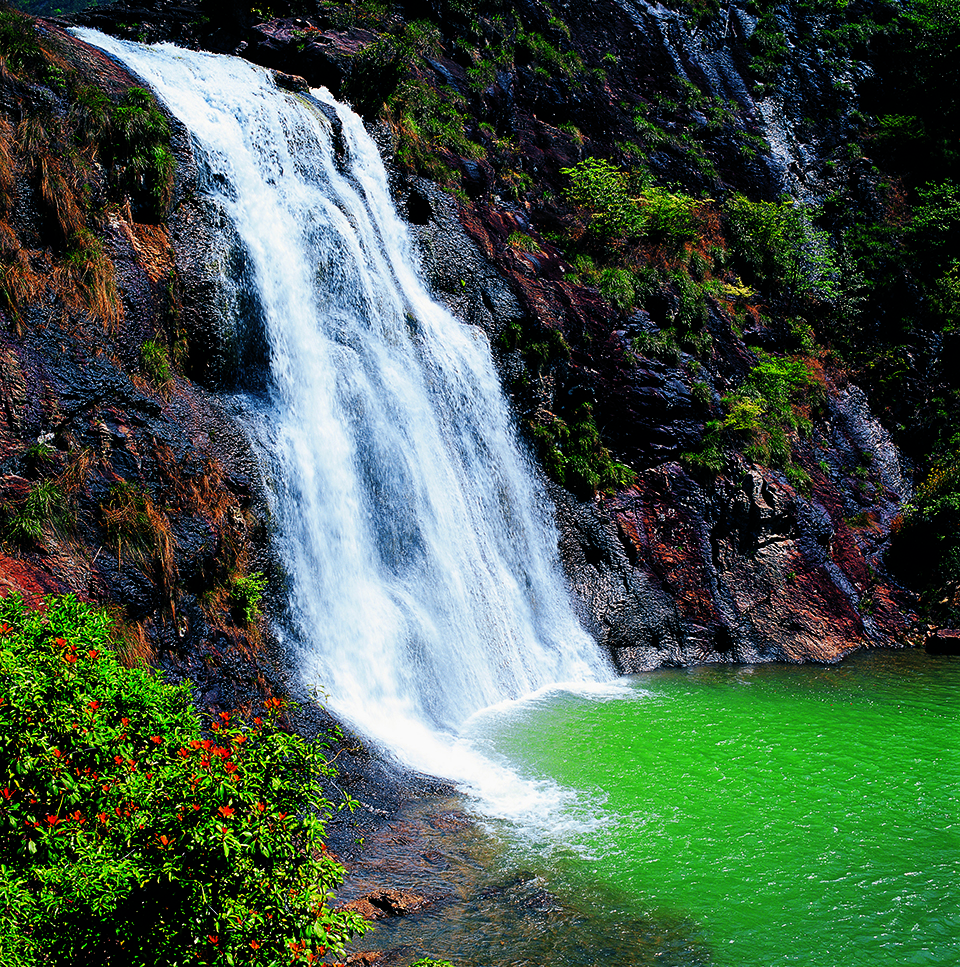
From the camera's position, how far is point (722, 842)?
26.7 ft

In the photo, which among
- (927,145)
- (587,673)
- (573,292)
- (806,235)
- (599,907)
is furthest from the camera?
(927,145)

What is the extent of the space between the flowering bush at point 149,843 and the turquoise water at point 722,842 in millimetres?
3081

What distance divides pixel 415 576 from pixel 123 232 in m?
7.12

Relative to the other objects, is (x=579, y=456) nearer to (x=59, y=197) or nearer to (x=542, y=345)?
(x=542, y=345)

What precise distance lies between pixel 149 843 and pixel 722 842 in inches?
262

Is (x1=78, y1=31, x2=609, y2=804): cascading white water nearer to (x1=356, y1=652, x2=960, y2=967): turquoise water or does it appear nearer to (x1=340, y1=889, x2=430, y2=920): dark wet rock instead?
(x1=356, y1=652, x2=960, y2=967): turquoise water

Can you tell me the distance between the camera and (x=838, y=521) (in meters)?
20.1

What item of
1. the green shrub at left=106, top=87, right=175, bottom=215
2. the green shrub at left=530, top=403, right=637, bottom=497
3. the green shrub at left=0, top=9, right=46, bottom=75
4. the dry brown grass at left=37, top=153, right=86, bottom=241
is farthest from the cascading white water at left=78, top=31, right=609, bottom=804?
the dry brown grass at left=37, top=153, right=86, bottom=241

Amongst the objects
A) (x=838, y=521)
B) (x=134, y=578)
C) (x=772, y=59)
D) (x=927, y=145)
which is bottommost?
(x=838, y=521)

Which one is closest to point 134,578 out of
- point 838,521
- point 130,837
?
point 130,837

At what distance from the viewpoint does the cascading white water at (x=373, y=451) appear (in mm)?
11211

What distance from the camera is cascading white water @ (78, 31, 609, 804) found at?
11.2 metres

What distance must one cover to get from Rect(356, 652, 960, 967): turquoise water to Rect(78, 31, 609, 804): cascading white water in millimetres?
1517

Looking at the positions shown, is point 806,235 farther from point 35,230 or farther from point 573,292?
point 35,230
